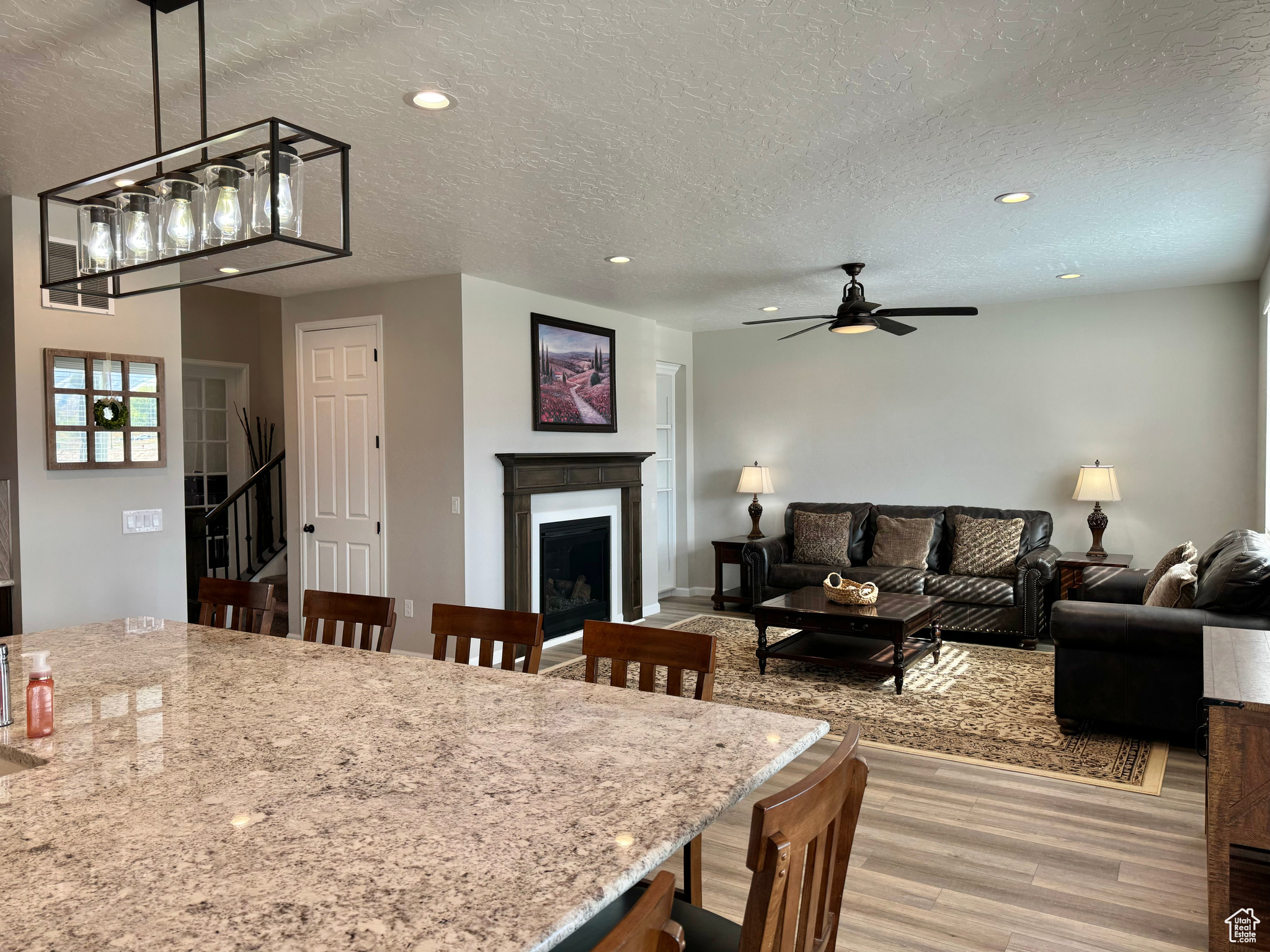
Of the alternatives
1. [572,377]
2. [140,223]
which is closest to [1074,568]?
[572,377]

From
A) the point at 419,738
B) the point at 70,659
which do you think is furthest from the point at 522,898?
the point at 70,659

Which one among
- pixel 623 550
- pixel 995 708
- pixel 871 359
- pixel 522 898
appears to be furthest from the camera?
pixel 871 359

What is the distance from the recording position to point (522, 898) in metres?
1.00

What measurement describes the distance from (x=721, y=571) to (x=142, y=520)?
15.5 feet

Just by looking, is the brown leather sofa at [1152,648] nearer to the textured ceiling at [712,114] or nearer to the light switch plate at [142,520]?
the textured ceiling at [712,114]

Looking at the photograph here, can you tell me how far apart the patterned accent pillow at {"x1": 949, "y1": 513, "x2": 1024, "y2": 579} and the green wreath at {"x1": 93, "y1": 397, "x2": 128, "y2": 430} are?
5.53 m

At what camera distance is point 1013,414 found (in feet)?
22.2

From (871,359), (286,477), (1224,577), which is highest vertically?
(871,359)

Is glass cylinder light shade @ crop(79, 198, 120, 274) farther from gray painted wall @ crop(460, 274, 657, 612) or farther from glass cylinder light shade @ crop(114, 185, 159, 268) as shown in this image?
gray painted wall @ crop(460, 274, 657, 612)

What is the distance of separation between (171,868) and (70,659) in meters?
1.48

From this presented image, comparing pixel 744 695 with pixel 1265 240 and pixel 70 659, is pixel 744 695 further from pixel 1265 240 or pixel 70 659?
pixel 1265 240

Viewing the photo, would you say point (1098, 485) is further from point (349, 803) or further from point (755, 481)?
point (349, 803)

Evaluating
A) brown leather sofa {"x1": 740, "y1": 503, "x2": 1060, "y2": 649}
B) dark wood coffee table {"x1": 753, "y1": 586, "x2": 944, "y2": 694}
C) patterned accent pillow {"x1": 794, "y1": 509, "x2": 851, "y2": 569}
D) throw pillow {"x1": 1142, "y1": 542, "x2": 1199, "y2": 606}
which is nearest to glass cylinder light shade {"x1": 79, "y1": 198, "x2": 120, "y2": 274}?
dark wood coffee table {"x1": 753, "y1": 586, "x2": 944, "y2": 694}

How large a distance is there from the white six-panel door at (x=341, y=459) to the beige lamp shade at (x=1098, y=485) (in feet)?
16.6
